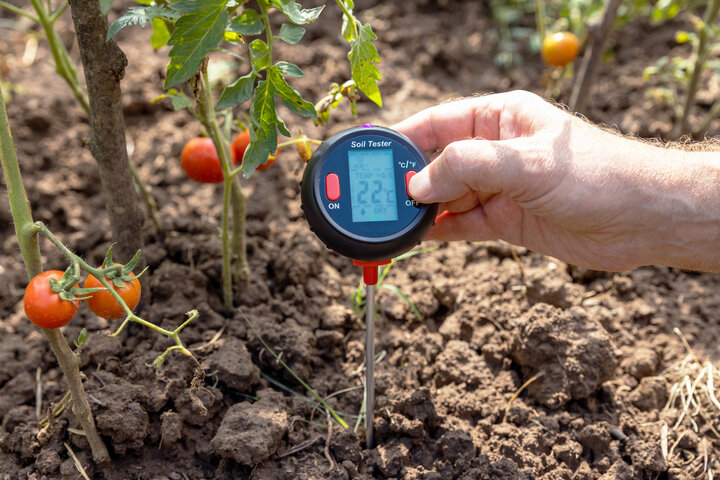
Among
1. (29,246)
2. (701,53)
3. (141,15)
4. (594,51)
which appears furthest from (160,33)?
(701,53)

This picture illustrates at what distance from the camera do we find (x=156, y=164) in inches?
104

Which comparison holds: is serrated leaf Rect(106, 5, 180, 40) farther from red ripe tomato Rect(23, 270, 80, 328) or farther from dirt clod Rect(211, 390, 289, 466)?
dirt clod Rect(211, 390, 289, 466)

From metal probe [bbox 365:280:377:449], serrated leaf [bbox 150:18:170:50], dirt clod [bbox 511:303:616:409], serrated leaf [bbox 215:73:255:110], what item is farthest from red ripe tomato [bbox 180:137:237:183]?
dirt clod [bbox 511:303:616:409]

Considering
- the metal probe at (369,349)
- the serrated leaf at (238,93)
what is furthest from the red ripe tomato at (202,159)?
the metal probe at (369,349)

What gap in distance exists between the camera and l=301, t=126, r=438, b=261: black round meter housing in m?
1.60

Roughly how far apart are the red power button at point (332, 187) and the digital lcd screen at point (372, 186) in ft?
0.12

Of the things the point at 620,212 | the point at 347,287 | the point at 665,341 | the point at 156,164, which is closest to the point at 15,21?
the point at 156,164

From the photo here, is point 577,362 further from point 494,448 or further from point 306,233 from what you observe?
point 306,233

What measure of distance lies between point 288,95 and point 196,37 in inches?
9.7

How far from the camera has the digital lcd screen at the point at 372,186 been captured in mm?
1627

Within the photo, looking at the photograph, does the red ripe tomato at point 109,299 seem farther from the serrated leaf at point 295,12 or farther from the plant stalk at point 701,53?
→ the plant stalk at point 701,53

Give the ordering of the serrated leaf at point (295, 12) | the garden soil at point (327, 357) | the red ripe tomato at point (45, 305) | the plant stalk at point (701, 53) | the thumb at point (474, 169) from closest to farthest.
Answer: the red ripe tomato at point (45, 305)
the serrated leaf at point (295, 12)
the thumb at point (474, 169)
the garden soil at point (327, 357)
the plant stalk at point (701, 53)

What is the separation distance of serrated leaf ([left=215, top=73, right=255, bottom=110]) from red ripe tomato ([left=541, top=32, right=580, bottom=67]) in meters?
1.63

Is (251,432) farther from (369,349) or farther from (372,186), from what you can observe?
(372,186)
